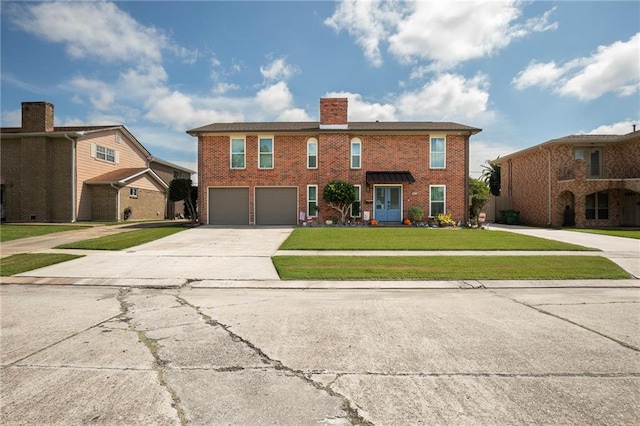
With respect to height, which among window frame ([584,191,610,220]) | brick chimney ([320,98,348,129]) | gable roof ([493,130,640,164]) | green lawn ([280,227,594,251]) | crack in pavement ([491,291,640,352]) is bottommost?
crack in pavement ([491,291,640,352])

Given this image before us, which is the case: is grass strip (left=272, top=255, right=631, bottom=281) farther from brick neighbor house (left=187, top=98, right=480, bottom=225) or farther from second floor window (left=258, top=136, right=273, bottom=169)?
second floor window (left=258, top=136, right=273, bottom=169)

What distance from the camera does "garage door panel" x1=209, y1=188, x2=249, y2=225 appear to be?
2081 centimetres

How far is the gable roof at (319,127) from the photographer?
2001 centimetres

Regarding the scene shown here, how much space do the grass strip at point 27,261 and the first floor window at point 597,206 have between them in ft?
92.2

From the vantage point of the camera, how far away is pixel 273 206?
20781 mm

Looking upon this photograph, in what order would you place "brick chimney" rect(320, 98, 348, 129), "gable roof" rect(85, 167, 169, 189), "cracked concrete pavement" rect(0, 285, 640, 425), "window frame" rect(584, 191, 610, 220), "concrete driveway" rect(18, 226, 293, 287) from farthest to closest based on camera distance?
"gable roof" rect(85, 167, 169, 189) < "window frame" rect(584, 191, 610, 220) < "brick chimney" rect(320, 98, 348, 129) < "concrete driveway" rect(18, 226, 293, 287) < "cracked concrete pavement" rect(0, 285, 640, 425)

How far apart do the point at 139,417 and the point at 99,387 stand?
772mm

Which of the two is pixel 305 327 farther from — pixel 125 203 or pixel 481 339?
pixel 125 203

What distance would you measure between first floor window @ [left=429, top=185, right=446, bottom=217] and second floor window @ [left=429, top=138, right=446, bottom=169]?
134 centimetres

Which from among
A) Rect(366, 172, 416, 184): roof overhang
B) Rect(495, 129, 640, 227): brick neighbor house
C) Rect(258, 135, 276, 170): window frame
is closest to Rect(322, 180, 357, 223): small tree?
Rect(366, 172, 416, 184): roof overhang

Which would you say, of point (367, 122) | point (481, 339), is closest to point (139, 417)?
point (481, 339)

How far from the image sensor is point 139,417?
99.8 inches

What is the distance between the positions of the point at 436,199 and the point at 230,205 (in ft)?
43.5

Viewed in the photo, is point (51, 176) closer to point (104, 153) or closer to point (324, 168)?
point (104, 153)
